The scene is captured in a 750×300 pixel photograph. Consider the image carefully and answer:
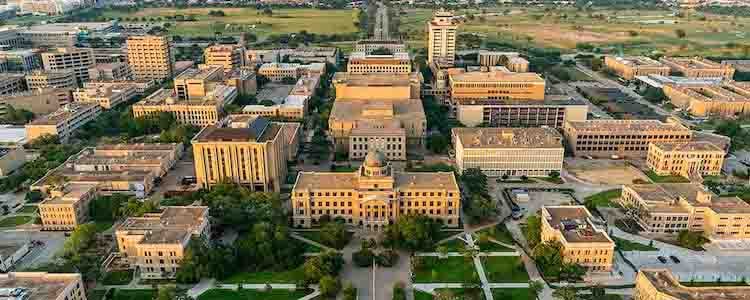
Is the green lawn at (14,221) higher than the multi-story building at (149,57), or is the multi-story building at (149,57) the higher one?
the multi-story building at (149,57)

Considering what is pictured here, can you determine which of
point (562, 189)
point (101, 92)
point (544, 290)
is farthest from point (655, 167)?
point (101, 92)

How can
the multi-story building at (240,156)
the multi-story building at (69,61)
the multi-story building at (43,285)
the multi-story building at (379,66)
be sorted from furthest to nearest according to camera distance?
the multi-story building at (379,66)
the multi-story building at (69,61)
the multi-story building at (240,156)
the multi-story building at (43,285)

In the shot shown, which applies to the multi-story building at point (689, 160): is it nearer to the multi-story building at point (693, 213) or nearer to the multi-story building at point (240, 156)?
the multi-story building at point (693, 213)

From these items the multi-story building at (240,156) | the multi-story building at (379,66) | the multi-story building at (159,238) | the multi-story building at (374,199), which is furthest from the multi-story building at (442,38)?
the multi-story building at (159,238)

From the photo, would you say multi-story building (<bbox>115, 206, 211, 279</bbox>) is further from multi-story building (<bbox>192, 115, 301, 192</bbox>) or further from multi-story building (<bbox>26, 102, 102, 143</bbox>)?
multi-story building (<bbox>26, 102, 102, 143</bbox>)

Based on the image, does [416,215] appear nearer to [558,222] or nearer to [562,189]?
[558,222]
